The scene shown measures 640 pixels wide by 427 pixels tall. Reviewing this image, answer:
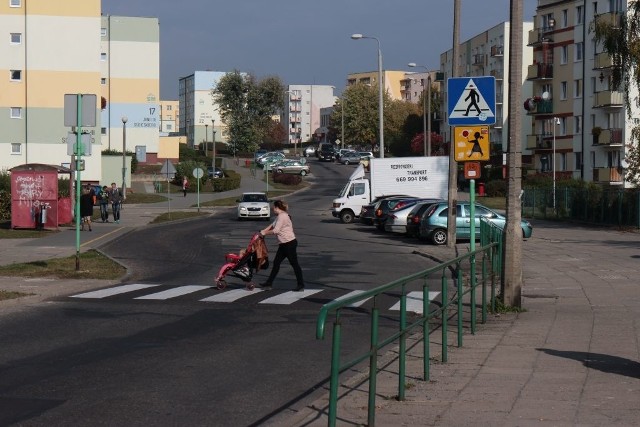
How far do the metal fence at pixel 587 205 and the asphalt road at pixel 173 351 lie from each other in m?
21.9

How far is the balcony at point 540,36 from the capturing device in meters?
80.7

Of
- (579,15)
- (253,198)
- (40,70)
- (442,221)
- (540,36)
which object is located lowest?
(442,221)

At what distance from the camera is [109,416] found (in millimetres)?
8227

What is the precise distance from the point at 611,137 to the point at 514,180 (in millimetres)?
57315

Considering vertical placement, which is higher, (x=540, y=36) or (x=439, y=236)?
(x=540, y=36)

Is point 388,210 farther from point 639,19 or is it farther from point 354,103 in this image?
point 354,103

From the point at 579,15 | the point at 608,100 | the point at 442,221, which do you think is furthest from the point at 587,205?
the point at 579,15

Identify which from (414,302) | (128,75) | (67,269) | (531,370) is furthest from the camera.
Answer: (128,75)

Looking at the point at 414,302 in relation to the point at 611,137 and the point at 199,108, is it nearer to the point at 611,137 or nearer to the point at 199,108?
the point at 611,137

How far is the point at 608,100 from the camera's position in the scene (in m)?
70.4

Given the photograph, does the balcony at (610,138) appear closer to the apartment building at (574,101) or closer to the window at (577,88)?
the apartment building at (574,101)

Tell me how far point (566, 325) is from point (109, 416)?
26.0 feet

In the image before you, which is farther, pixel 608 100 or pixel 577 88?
pixel 577 88

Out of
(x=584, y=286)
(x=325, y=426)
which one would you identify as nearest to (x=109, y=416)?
(x=325, y=426)
